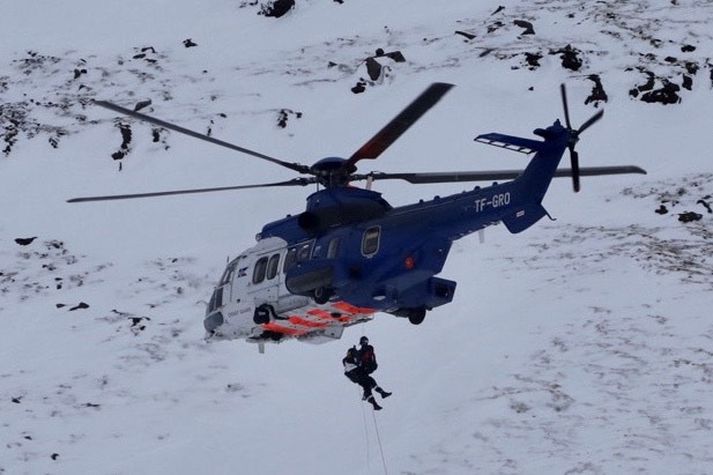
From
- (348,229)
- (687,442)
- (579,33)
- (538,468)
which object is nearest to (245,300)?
(348,229)

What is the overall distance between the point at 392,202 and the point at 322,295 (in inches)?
556

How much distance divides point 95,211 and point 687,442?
20949 mm

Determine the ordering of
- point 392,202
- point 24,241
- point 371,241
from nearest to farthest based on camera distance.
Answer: point 371,241
point 392,202
point 24,241

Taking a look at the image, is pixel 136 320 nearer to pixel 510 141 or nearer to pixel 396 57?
pixel 510 141

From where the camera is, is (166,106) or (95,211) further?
(166,106)

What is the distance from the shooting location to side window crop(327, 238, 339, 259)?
65.0 ft

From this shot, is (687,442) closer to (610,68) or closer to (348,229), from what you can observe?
(348,229)

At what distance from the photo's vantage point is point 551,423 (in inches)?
918

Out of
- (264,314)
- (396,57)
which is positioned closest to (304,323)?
(264,314)

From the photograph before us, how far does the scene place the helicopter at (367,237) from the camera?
18.1m

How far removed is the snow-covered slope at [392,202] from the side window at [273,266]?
464 centimetres

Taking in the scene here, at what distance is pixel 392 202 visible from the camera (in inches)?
1323

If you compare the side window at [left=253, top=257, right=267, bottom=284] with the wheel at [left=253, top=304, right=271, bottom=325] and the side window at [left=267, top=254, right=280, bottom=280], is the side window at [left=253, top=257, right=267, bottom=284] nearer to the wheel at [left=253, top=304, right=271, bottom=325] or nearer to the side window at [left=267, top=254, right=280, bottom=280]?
the side window at [left=267, top=254, right=280, bottom=280]

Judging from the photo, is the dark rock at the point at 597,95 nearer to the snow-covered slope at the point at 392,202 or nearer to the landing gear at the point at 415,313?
the snow-covered slope at the point at 392,202
